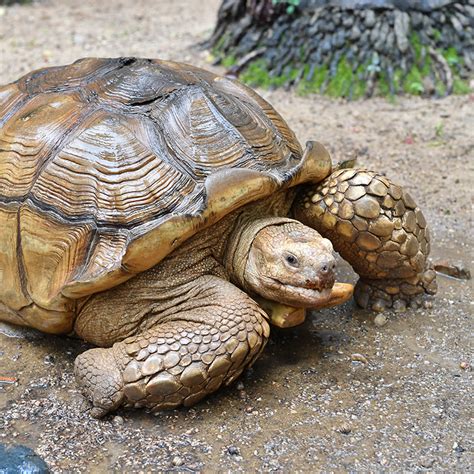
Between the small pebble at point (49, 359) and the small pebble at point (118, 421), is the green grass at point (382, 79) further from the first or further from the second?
the small pebble at point (118, 421)

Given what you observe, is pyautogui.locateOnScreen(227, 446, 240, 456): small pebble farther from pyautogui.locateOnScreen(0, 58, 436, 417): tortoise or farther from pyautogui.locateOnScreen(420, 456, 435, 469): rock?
pyautogui.locateOnScreen(420, 456, 435, 469): rock

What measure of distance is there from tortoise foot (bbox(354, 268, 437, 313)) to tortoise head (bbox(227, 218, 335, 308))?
858 millimetres

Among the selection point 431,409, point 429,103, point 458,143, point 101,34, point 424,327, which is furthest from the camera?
point 101,34

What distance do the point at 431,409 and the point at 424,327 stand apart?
2.50 feet

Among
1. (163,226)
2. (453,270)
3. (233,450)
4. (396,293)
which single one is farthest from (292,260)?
(453,270)

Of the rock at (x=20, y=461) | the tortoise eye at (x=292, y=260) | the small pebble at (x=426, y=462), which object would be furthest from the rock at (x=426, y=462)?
the rock at (x=20, y=461)

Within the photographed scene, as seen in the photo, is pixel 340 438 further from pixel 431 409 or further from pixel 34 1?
pixel 34 1

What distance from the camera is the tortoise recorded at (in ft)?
10.2

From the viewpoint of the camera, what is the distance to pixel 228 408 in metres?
3.22

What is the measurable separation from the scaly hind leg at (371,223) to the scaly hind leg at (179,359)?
2.53 ft

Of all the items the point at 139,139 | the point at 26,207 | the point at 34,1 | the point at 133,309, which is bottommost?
the point at 34,1

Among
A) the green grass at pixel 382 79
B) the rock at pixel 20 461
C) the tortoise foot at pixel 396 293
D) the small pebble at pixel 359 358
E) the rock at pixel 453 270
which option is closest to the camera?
the rock at pixel 20 461

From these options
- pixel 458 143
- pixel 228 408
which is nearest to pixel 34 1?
pixel 458 143

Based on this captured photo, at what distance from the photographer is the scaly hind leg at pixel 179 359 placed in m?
3.04
